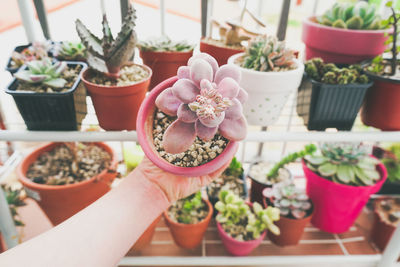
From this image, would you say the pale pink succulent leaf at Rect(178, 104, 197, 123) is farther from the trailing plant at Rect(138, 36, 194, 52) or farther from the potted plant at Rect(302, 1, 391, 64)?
the potted plant at Rect(302, 1, 391, 64)

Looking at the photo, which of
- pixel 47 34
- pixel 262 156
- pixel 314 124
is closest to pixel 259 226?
pixel 314 124

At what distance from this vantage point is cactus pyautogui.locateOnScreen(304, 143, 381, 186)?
101 centimetres

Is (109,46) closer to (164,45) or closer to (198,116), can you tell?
(164,45)

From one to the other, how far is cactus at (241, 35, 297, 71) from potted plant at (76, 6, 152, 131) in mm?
281

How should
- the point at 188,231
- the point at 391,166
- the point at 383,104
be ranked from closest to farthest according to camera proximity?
the point at 383,104, the point at 188,231, the point at 391,166

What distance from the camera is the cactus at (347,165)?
3.32 feet

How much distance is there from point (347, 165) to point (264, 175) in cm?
37

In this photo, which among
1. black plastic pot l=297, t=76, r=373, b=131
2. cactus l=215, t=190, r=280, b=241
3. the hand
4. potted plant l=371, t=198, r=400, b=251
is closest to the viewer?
the hand

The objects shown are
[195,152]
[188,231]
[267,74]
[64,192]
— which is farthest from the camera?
[188,231]

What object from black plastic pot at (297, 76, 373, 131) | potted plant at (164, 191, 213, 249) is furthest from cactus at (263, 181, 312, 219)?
black plastic pot at (297, 76, 373, 131)

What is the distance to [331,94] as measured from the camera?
732 mm

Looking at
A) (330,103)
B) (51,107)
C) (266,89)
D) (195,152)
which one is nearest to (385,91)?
(330,103)

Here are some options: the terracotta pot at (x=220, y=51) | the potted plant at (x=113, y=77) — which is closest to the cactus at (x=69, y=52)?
the potted plant at (x=113, y=77)

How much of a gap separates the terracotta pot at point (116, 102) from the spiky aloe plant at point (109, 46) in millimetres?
57
